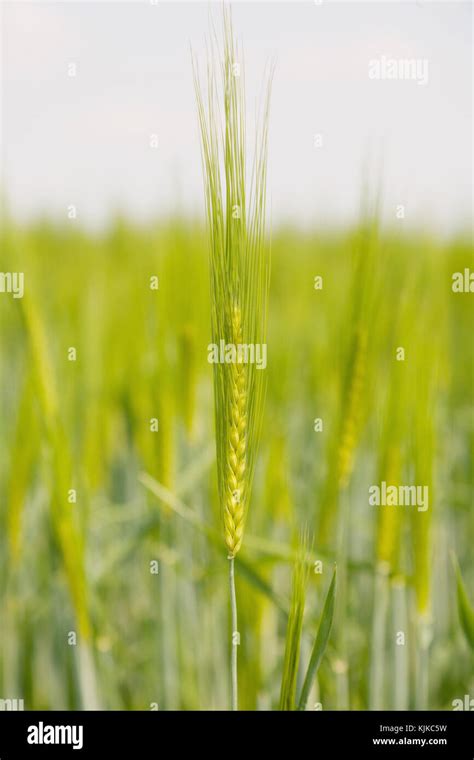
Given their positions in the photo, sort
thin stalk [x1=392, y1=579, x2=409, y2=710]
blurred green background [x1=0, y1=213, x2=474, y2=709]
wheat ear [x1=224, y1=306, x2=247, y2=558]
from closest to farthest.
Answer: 1. wheat ear [x1=224, y1=306, x2=247, y2=558]
2. blurred green background [x1=0, y1=213, x2=474, y2=709]
3. thin stalk [x1=392, y1=579, x2=409, y2=710]

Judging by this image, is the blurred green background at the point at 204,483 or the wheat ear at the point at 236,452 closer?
the wheat ear at the point at 236,452

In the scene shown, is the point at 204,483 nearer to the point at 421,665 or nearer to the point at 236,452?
the point at 421,665

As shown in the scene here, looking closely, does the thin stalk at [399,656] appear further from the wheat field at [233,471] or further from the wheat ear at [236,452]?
the wheat ear at [236,452]

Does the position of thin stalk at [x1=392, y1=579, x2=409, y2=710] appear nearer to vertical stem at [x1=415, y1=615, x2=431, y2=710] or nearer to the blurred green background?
the blurred green background

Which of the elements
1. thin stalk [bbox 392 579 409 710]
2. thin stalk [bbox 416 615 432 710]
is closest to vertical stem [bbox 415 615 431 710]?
thin stalk [bbox 416 615 432 710]

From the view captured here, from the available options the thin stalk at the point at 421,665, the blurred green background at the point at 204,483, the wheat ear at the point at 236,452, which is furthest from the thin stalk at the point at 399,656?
the wheat ear at the point at 236,452

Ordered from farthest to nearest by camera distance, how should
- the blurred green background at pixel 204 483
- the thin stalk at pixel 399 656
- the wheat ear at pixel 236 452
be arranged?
the thin stalk at pixel 399 656 < the blurred green background at pixel 204 483 < the wheat ear at pixel 236 452

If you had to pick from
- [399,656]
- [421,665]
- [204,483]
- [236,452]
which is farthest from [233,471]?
[204,483]

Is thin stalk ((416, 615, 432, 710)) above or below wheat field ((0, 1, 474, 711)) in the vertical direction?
below

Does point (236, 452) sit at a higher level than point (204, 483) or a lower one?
lower

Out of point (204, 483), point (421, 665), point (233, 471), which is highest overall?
point (204, 483)

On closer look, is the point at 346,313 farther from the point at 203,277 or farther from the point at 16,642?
the point at 16,642
